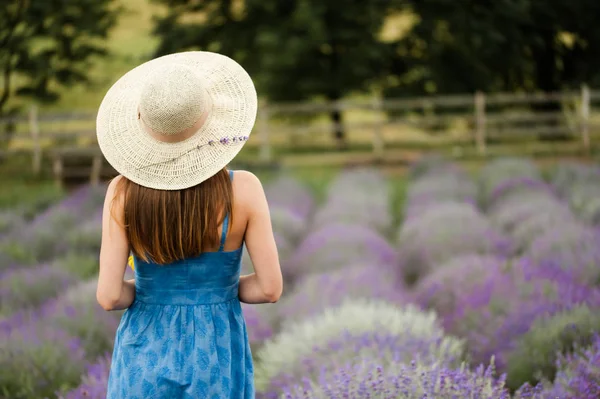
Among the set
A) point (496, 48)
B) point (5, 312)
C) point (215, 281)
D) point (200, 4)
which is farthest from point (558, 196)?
point (200, 4)

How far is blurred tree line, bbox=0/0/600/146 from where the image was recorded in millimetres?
20438

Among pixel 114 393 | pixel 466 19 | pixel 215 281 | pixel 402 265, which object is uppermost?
pixel 466 19

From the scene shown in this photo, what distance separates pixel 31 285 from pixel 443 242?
3252 millimetres

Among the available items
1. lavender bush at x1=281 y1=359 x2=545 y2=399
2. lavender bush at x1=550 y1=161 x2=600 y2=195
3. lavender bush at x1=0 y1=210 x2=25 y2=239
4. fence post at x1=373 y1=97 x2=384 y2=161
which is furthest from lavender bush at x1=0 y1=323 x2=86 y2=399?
fence post at x1=373 y1=97 x2=384 y2=161

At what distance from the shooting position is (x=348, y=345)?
3.45 m

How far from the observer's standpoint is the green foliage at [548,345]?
343cm

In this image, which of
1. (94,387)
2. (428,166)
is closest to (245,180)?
(94,387)

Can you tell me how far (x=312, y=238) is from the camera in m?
6.53

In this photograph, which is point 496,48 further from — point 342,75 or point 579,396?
point 579,396

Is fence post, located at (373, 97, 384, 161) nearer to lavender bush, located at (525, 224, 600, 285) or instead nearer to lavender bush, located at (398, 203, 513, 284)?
lavender bush, located at (398, 203, 513, 284)

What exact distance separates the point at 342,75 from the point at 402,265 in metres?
15.6

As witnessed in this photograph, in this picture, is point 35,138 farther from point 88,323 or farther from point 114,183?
point 114,183

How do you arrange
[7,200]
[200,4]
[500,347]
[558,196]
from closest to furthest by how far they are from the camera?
[500,347] < [558,196] < [7,200] < [200,4]

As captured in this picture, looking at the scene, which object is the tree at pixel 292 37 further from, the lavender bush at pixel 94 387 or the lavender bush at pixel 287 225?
the lavender bush at pixel 94 387
